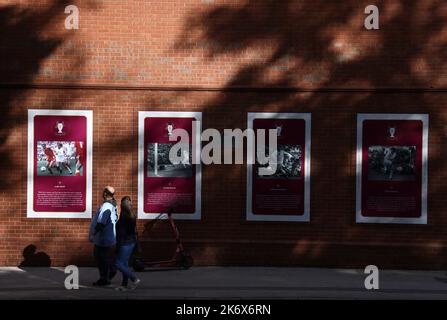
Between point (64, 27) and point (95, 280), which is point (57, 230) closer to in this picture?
point (95, 280)

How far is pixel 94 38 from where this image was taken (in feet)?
47.9

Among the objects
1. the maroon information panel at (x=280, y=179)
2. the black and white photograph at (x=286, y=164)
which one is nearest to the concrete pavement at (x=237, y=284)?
the maroon information panel at (x=280, y=179)

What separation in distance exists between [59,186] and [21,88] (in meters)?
2.04

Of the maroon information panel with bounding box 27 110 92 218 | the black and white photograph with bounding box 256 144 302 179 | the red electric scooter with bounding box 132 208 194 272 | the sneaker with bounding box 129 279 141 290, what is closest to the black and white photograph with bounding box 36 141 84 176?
the maroon information panel with bounding box 27 110 92 218

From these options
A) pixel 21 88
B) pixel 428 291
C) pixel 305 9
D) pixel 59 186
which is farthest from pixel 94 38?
pixel 428 291

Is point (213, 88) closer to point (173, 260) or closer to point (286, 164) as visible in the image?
point (286, 164)

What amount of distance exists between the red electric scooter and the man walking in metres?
1.30

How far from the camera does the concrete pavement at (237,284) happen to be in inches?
472

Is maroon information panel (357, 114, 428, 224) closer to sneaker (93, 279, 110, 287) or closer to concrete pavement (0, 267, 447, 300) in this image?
concrete pavement (0, 267, 447, 300)

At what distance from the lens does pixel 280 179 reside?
577 inches

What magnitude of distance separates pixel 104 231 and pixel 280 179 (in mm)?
3838

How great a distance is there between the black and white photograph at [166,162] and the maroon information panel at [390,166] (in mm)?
3334

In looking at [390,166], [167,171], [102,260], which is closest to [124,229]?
[102,260]

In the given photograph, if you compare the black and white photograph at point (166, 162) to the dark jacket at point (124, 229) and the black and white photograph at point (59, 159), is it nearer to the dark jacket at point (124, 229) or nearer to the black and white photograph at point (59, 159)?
the black and white photograph at point (59, 159)
